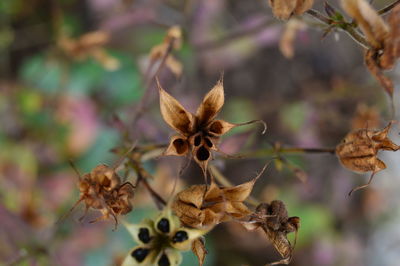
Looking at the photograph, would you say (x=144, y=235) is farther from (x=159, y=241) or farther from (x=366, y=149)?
(x=366, y=149)

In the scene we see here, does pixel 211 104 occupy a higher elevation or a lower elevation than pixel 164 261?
higher

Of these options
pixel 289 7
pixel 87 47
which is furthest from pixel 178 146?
pixel 87 47

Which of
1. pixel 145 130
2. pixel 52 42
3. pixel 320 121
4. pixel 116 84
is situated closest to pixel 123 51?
pixel 116 84

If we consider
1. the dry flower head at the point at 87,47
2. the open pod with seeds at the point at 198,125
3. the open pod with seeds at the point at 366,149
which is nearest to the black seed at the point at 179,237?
the open pod with seeds at the point at 198,125

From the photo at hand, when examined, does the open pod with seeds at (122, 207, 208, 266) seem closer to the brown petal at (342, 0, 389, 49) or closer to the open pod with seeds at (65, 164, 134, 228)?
the open pod with seeds at (65, 164, 134, 228)

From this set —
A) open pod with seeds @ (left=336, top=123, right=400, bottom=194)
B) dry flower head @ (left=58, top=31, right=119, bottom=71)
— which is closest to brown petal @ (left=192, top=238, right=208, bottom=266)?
open pod with seeds @ (left=336, top=123, right=400, bottom=194)

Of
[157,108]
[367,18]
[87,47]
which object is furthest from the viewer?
[157,108]
